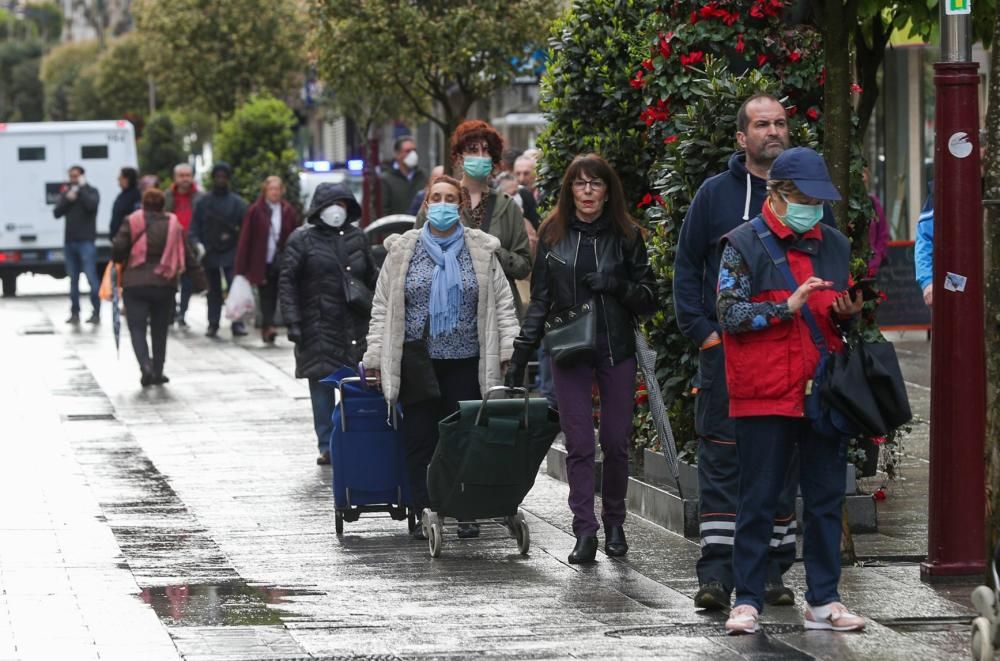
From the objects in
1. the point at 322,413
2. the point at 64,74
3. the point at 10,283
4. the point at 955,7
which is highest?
the point at 64,74

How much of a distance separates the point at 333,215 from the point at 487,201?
1827mm

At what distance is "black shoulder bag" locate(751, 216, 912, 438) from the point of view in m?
7.00

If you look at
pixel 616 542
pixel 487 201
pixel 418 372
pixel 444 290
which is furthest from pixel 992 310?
pixel 487 201

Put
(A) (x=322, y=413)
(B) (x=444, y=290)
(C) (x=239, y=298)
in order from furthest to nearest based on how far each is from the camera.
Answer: (C) (x=239, y=298) → (A) (x=322, y=413) → (B) (x=444, y=290)

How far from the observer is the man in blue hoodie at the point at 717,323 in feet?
25.5

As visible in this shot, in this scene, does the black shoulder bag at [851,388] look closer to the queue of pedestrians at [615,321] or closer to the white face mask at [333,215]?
the queue of pedestrians at [615,321]

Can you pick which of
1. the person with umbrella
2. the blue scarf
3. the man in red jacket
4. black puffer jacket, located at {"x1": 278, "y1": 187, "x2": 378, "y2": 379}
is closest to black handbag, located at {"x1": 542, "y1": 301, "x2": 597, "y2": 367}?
the blue scarf

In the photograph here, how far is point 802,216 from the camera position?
7145mm

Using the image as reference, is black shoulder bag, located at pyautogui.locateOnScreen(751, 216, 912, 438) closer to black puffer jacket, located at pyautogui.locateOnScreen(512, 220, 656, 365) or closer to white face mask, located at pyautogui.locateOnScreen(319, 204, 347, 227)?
black puffer jacket, located at pyautogui.locateOnScreen(512, 220, 656, 365)

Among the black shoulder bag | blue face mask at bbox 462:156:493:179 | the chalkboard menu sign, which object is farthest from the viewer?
the chalkboard menu sign

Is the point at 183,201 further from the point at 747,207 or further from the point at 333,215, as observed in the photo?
the point at 747,207

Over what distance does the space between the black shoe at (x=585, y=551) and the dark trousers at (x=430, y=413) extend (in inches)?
36.1

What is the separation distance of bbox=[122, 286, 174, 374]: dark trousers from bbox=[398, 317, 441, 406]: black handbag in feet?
26.8

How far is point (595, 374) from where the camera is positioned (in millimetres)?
9148
